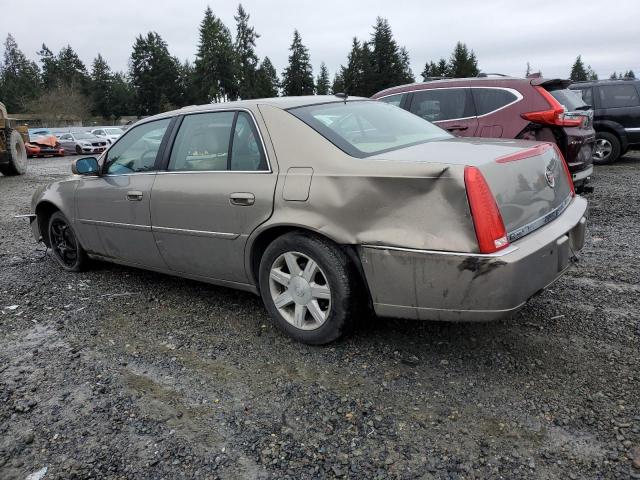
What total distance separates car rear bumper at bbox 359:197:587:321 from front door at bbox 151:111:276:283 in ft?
2.82

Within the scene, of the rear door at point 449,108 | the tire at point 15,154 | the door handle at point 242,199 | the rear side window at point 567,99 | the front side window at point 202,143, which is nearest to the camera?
the door handle at point 242,199

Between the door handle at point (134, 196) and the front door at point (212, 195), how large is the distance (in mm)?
173

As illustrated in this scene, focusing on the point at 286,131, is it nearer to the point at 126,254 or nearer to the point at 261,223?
the point at 261,223

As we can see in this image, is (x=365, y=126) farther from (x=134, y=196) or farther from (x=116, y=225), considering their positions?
(x=116, y=225)

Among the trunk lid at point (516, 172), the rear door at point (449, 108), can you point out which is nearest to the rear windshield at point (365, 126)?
the trunk lid at point (516, 172)

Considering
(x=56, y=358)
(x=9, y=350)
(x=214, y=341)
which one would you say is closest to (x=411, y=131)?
(x=214, y=341)

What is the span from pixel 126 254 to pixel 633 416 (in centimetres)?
367

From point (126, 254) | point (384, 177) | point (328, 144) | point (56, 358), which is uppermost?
point (328, 144)

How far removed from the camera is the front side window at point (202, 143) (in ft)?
12.0

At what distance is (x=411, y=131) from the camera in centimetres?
370

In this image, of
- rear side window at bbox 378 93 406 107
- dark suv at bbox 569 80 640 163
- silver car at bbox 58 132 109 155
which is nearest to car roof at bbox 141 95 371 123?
rear side window at bbox 378 93 406 107

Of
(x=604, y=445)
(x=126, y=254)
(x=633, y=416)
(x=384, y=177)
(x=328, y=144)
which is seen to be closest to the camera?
(x=604, y=445)

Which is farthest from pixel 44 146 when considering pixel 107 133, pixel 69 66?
pixel 69 66

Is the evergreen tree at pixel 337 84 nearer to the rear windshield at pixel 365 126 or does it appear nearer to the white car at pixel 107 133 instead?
the white car at pixel 107 133
